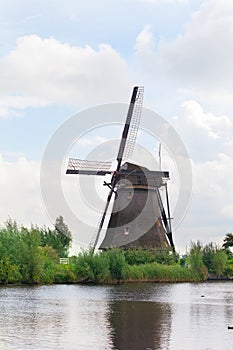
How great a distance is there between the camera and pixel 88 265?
53438 millimetres

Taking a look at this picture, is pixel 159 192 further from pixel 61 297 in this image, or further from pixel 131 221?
pixel 61 297

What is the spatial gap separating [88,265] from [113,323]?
2980 cm

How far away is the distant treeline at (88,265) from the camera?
164 feet

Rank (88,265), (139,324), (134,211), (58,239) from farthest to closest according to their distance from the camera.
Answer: (58,239) < (134,211) < (88,265) < (139,324)

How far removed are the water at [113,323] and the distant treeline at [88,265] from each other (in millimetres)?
13417

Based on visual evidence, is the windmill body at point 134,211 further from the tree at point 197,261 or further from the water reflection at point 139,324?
the water reflection at point 139,324

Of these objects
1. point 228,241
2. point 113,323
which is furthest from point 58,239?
point 113,323

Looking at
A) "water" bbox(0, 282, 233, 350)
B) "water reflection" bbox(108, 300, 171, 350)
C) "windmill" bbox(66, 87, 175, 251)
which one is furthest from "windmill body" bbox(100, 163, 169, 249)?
"water reflection" bbox(108, 300, 171, 350)

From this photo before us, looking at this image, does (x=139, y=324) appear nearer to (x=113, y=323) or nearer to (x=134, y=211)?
(x=113, y=323)

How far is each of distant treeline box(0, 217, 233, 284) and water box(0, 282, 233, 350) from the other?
13417 millimetres

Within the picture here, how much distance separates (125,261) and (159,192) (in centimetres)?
905

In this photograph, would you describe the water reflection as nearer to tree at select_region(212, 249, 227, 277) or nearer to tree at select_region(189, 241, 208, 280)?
tree at select_region(189, 241, 208, 280)

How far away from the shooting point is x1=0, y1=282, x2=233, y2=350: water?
19094 mm

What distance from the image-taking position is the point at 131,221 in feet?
201
